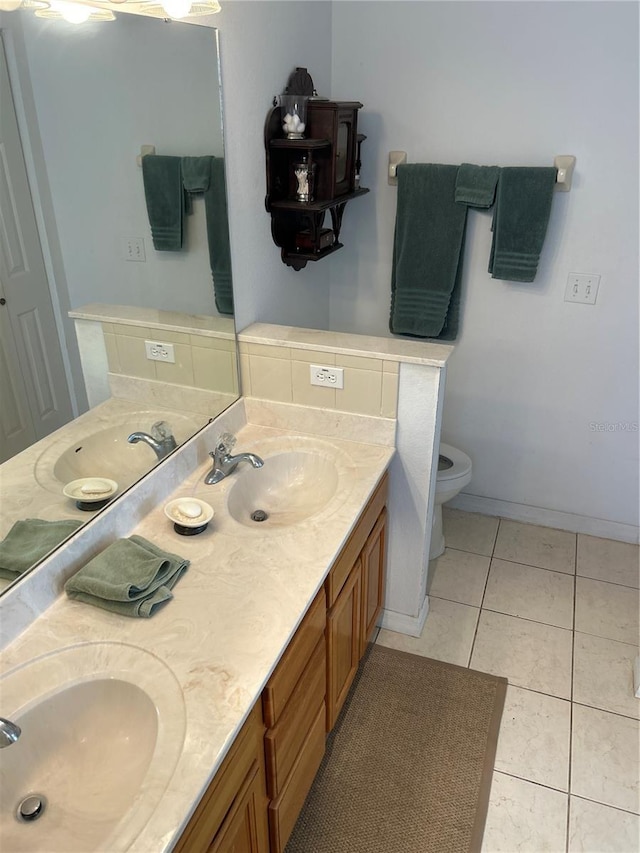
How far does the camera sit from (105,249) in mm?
1400

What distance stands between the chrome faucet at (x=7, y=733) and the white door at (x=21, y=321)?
1.54ft

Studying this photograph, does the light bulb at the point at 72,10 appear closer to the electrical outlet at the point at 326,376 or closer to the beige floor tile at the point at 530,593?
the electrical outlet at the point at 326,376

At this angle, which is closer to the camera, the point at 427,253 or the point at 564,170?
the point at 564,170

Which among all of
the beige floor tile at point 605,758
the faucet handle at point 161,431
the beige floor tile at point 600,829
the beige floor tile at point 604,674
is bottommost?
the beige floor tile at point 600,829

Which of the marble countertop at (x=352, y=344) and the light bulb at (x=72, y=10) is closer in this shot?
the light bulb at (x=72, y=10)

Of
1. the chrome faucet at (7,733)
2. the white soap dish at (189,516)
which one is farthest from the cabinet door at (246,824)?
the white soap dish at (189,516)

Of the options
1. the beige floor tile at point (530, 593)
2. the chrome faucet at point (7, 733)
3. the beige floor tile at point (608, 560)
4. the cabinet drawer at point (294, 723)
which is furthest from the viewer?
the beige floor tile at point (608, 560)

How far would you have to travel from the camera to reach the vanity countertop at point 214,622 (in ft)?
3.30

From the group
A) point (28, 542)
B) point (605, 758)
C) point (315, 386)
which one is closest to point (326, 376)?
point (315, 386)

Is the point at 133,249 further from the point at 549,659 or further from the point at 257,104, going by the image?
the point at 549,659

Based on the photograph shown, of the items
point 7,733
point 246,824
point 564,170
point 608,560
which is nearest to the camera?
point 7,733

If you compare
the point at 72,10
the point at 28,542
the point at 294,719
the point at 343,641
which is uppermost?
the point at 72,10

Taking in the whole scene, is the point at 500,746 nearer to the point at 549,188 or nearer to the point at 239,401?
the point at 239,401

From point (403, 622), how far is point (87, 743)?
1.44 meters
